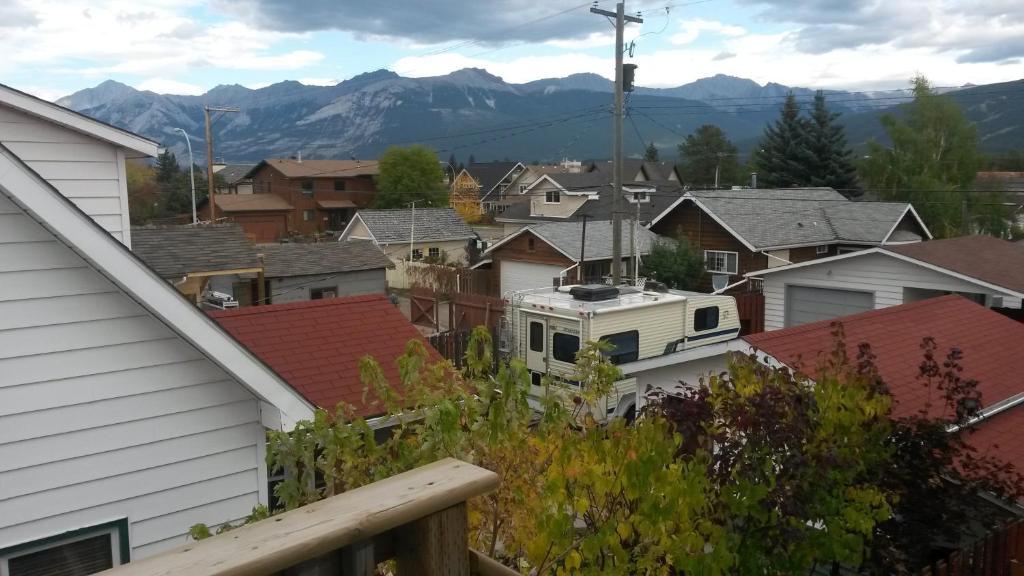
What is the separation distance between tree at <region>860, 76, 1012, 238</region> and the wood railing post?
50.1 metres

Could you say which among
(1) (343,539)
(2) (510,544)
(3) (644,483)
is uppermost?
(1) (343,539)

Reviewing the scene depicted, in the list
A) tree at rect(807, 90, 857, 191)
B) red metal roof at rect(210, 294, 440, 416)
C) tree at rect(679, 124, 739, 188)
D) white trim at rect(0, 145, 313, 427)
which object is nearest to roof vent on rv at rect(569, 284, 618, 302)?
red metal roof at rect(210, 294, 440, 416)

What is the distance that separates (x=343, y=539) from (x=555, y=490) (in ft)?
6.85

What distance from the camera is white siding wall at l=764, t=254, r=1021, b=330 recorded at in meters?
19.8

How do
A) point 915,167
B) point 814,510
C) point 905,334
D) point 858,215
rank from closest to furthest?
point 814,510, point 905,334, point 858,215, point 915,167

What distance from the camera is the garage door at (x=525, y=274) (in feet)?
108

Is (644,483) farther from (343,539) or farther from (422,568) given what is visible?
(343,539)

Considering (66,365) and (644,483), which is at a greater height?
(66,365)

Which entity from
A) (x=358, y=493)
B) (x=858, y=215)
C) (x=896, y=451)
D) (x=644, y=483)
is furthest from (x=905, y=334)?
(x=858, y=215)

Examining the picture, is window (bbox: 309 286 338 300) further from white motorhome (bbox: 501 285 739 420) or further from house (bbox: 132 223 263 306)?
white motorhome (bbox: 501 285 739 420)

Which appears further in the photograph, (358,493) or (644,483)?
(644,483)

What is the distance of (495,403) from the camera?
14.4 ft

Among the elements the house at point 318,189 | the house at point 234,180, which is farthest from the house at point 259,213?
the house at point 234,180

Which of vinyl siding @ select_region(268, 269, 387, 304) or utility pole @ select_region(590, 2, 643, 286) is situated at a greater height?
utility pole @ select_region(590, 2, 643, 286)
